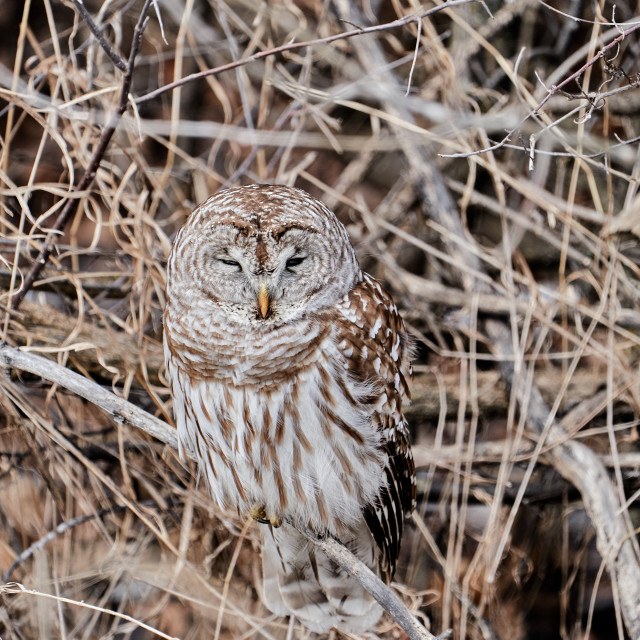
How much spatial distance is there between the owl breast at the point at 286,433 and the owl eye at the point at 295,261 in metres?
0.18

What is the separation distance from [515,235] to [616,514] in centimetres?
134

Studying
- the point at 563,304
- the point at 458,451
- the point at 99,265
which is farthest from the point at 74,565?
the point at 563,304

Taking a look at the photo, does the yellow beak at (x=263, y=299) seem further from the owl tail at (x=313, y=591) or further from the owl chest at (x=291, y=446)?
the owl tail at (x=313, y=591)

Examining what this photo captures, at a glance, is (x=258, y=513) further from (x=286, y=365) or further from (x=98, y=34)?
(x=98, y=34)

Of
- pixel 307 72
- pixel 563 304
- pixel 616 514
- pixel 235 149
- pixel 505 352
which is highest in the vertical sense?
pixel 307 72


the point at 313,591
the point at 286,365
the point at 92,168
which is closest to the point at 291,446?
the point at 286,365

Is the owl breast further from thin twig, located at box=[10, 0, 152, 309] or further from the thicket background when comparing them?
thin twig, located at box=[10, 0, 152, 309]

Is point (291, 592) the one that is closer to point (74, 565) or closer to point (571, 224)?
point (74, 565)

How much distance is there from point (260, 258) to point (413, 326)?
1.50 meters

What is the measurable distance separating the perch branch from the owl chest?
10 cm

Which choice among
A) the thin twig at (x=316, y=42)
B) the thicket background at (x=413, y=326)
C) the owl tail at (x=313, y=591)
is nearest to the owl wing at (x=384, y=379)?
the owl tail at (x=313, y=591)

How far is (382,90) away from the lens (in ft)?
10.6

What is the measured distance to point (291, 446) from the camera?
2174 millimetres

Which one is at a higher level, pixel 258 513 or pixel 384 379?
pixel 384 379
